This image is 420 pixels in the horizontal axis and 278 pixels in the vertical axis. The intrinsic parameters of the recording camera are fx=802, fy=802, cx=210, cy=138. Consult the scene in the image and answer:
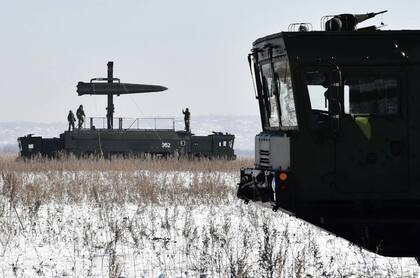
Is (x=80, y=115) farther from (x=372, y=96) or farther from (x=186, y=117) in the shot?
(x=372, y=96)

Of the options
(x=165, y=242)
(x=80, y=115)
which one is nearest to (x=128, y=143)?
(x=80, y=115)

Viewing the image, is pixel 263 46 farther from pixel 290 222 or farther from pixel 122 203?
pixel 122 203

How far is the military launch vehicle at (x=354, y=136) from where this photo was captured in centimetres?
898

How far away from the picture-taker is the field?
28.8 feet

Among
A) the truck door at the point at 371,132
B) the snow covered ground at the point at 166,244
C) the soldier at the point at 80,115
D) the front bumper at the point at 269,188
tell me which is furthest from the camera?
the soldier at the point at 80,115

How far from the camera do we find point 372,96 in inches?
356

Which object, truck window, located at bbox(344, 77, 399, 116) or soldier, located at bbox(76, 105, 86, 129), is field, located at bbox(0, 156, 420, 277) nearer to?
truck window, located at bbox(344, 77, 399, 116)

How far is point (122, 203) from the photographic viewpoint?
15578 millimetres

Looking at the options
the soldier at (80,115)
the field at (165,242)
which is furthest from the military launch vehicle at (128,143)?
the field at (165,242)

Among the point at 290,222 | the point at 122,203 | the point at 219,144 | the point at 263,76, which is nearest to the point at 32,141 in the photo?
the point at 219,144

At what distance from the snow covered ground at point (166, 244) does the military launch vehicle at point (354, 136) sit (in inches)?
20.4

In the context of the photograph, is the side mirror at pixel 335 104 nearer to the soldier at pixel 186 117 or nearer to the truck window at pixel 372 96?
the truck window at pixel 372 96

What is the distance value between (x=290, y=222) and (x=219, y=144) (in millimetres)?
27499

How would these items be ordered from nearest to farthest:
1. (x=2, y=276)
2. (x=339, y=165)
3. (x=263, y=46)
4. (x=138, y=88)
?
(x=2, y=276) → (x=339, y=165) → (x=263, y=46) → (x=138, y=88)
